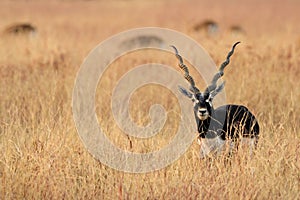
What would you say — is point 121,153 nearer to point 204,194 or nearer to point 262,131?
point 204,194

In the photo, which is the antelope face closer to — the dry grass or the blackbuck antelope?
the blackbuck antelope

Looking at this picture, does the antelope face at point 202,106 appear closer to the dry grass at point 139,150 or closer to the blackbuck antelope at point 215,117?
the blackbuck antelope at point 215,117

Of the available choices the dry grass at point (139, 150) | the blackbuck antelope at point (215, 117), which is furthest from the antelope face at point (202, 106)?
the dry grass at point (139, 150)

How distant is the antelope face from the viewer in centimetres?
465

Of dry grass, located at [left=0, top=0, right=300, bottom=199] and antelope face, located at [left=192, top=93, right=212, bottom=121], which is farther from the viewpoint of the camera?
antelope face, located at [left=192, top=93, right=212, bottom=121]

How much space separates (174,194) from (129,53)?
730 cm

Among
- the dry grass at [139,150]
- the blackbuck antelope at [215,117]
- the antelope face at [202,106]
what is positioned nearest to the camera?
the dry grass at [139,150]

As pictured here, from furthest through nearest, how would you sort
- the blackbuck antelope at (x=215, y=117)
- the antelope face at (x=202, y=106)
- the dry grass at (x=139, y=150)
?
the blackbuck antelope at (x=215, y=117), the antelope face at (x=202, y=106), the dry grass at (x=139, y=150)

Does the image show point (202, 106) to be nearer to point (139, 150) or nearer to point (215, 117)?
point (215, 117)

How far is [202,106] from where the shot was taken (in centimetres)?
475

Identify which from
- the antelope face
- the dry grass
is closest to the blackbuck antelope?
the antelope face

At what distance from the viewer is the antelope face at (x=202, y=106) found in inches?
183

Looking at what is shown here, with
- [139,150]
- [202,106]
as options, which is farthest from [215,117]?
[139,150]

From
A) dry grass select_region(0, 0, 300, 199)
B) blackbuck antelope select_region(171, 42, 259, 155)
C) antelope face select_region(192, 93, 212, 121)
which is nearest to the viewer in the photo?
dry grass select_region(0, 0, 300, 199)
